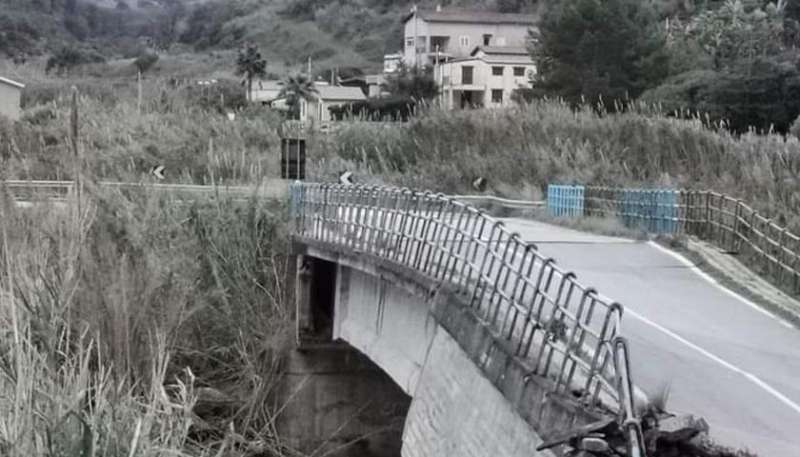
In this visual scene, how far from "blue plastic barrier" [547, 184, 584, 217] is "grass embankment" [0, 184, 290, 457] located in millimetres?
7420

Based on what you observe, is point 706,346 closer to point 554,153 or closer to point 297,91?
point 554,153

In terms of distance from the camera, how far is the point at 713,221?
2206 cm

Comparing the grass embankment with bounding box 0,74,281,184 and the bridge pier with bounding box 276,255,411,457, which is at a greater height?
the grass embankment with bounding box 0,74,281,184

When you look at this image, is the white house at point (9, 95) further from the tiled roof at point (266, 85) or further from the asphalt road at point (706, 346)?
the asphalt road at point (706, 346)

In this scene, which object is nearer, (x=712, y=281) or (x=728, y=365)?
(x=728, y=365)

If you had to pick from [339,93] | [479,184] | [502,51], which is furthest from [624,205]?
[339,93]

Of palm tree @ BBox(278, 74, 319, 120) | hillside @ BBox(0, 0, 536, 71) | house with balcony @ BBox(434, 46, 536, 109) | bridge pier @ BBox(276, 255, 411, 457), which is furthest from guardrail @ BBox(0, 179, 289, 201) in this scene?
hillside @ BBox(0, 0, 536, 71)

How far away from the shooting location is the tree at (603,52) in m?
59.6

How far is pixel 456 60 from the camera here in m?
94.3

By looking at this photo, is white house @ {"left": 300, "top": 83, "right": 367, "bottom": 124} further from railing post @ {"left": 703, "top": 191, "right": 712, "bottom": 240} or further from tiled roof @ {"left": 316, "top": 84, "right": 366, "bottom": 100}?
railing post @ {"left": 703, "top": 191, "right": 712, "bottom": 240}

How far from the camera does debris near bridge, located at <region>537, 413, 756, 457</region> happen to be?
7.55 m

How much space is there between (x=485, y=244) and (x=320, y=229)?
10112mm

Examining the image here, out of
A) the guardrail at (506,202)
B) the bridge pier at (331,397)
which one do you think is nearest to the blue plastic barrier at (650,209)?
the guardrail at (506,202)

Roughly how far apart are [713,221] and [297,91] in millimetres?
62860
